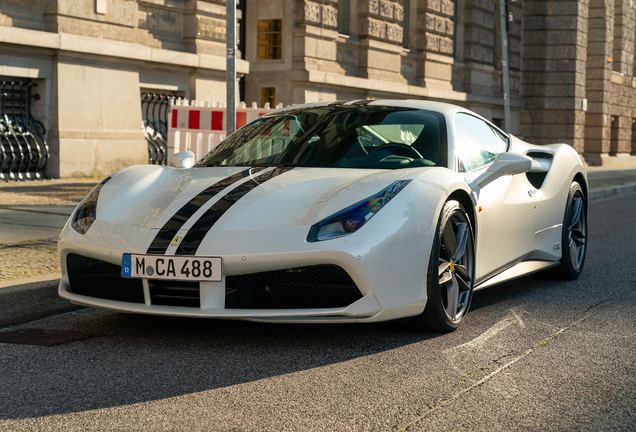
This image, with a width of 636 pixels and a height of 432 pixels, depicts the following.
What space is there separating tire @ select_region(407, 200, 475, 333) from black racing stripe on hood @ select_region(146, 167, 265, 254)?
1126 mm

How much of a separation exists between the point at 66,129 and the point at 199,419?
33.7ft

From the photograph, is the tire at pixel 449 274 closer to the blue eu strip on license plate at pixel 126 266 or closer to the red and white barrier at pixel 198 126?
the blue eu strip on license plate at pixel 126 266

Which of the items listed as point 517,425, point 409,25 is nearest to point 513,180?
point 517,425

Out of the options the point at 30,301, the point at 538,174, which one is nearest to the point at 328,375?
the point at 30,301

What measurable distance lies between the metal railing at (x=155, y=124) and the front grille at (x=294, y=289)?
1081cm

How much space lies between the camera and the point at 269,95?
17.5 meters

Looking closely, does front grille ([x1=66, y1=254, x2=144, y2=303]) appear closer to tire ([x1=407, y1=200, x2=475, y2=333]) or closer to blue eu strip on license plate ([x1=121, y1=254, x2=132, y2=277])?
blue eu strip on license plate ([x1=121, y1=254, x2=132, y2=277])

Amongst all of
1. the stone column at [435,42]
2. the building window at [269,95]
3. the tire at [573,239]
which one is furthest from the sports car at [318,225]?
the stone column at [435,42]

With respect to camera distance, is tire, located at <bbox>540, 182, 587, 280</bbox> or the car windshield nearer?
the car windshield

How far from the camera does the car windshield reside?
4727 mm

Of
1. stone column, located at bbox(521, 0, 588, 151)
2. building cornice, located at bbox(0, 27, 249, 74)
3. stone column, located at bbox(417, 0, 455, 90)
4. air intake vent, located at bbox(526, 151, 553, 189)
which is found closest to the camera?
air intake vent, located at bbox(526, 151, 553, 189)

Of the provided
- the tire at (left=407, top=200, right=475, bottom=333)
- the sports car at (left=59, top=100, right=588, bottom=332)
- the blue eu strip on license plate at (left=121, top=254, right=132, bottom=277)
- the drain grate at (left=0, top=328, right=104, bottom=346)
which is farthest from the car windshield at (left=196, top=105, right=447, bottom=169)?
the drain grate at (left=0, top=328, right=104, bottom=346)

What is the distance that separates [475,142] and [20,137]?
872 cm

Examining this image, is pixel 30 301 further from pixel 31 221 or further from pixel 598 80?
pixel 598 80
